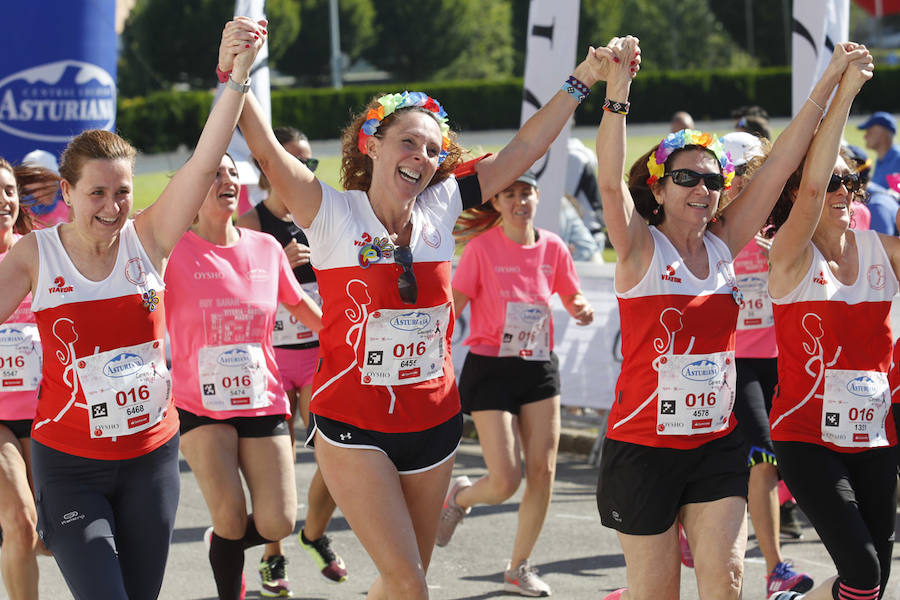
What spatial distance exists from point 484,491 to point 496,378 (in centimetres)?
60

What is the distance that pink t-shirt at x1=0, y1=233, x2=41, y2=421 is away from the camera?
516 centimetres

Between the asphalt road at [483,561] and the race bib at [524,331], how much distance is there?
3.74 ft

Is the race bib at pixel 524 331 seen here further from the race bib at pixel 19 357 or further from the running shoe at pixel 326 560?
the race bib at pixel 19 357

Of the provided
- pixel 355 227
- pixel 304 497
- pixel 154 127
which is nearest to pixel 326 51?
pixel 154 127

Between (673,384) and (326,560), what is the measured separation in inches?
101

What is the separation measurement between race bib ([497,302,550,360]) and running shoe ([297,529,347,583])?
1.32 meters

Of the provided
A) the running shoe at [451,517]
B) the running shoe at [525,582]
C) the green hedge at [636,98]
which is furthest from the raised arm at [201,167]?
the green hedge at [636,98]

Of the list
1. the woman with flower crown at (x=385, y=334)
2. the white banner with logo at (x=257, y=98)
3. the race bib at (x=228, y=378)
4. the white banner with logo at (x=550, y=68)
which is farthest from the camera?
the white banner with logo at (x=550, y=68)

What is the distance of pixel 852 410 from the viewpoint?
4445 millimetres

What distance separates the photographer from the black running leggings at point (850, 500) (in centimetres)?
430

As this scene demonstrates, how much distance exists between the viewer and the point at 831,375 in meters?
4.49

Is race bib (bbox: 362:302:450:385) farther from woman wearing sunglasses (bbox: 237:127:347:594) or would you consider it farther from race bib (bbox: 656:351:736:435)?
woman wearing sunglasses (bbox: 237:127:347:594)

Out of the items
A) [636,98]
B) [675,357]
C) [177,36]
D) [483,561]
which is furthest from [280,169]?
[177,36]

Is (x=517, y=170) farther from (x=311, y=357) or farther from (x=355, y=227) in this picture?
(x=311, y=357)
